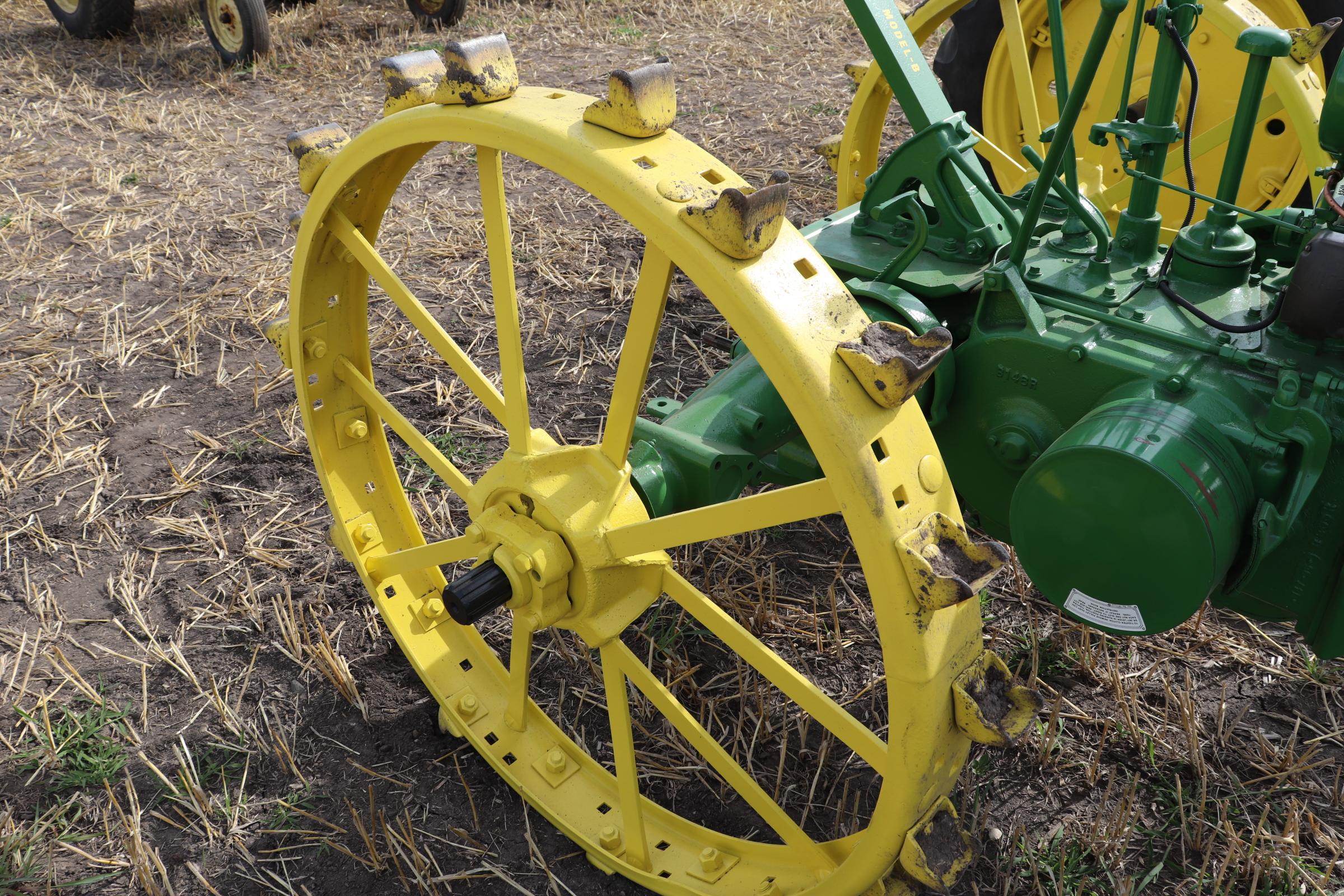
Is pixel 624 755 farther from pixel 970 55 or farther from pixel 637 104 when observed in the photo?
pixel 970 55

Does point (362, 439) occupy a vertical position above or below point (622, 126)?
below

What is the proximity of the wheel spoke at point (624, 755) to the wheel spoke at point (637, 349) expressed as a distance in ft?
1.26

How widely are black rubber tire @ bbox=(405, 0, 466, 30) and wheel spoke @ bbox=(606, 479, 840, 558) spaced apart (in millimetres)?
6072

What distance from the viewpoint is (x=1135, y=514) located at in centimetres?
162

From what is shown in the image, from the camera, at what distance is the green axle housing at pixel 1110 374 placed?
5.35 feet

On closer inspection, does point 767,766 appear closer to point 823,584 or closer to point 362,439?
point 823,584

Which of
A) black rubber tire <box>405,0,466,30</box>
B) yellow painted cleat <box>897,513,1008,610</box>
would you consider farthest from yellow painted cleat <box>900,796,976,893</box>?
black rubber tire <box>405,0,466,30</box>

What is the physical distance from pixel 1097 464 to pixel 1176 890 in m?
0.97

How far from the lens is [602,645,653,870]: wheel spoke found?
1.90 meters

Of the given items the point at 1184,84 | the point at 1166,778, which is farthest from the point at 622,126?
the point at 1184,84

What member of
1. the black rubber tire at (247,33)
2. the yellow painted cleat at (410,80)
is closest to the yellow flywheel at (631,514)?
the yellow painted cleat at (410,80)

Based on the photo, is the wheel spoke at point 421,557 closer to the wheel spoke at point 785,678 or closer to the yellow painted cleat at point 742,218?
the wheel spoke at point 785,678

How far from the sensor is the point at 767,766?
230 cm

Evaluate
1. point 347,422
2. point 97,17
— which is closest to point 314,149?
point 347,422
